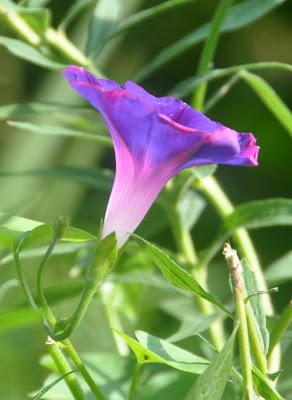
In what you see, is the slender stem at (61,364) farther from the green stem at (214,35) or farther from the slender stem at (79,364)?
the green stem at (214,35)

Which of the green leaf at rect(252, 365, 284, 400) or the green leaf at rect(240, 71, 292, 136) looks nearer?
the green leaf at rect(252, 365, 284, 400)

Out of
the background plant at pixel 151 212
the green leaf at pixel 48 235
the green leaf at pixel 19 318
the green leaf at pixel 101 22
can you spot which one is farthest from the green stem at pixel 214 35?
the green leaf at pixel 19 318

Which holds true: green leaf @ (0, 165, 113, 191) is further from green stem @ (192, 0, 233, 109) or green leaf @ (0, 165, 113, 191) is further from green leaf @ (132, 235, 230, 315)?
green leaf @ (132, 235, 230, 315)

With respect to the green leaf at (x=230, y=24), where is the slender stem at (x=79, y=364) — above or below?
below

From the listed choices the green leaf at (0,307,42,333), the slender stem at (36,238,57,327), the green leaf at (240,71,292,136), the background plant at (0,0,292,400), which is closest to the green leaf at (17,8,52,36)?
the background plant at (0,0,292,400)

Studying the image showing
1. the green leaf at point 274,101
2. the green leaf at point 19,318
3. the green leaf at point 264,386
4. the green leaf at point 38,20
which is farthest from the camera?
the green leaf at point 38,20

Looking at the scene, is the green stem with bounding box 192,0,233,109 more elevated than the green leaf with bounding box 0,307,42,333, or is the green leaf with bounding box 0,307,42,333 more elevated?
the green stem with bounding box 192,0,233,109

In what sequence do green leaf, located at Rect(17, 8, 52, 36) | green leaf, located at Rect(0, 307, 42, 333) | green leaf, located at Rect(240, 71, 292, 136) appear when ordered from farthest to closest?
green leaf, located at Rect(17, 8, 52, 36), green leaf, located at Rect(240, 71, 292, 136), green leaf, located at Rect(0, 307, 42, 333)
